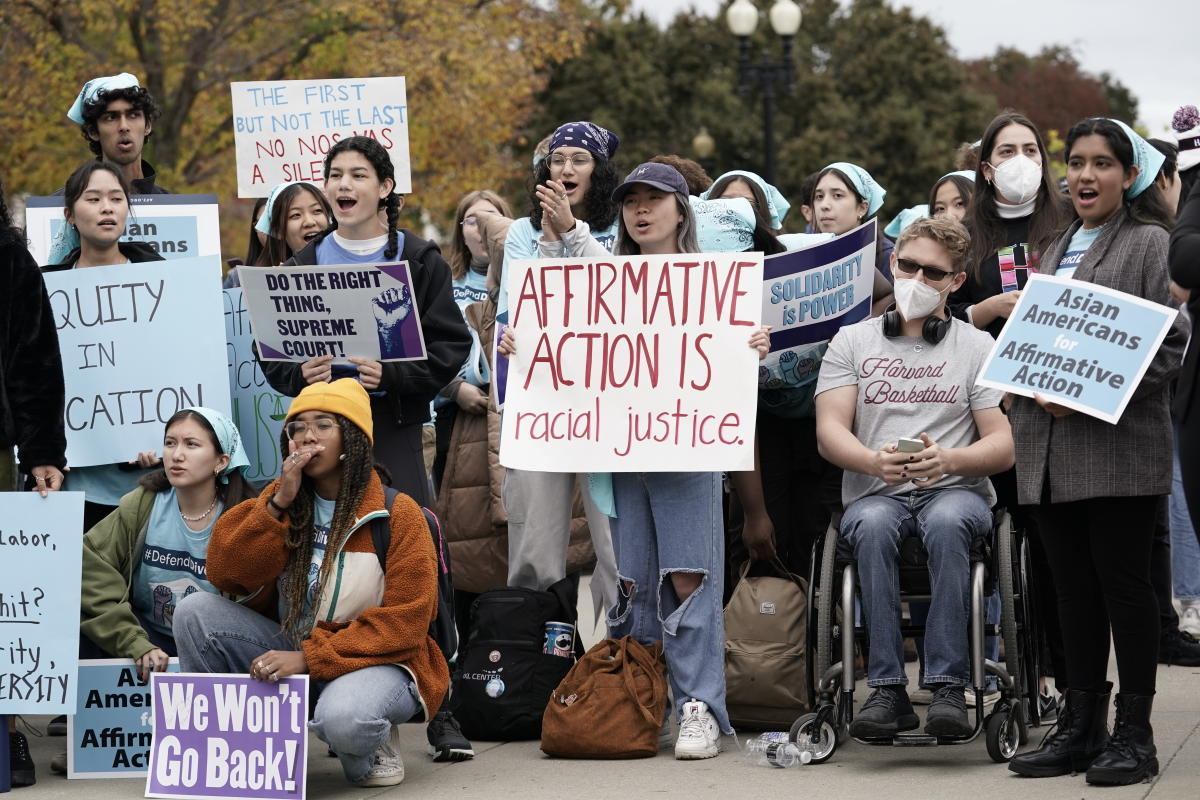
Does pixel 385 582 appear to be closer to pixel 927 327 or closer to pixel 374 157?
pixel 374 157

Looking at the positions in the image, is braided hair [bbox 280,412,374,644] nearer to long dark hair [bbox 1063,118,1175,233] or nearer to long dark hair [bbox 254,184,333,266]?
long dark hair [bbox 254,184,333,266]

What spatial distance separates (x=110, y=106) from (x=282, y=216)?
0.83 m

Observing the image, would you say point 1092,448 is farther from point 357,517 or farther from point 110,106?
point 110,106

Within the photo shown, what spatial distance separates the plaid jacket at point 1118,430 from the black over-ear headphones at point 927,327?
1.76 feet

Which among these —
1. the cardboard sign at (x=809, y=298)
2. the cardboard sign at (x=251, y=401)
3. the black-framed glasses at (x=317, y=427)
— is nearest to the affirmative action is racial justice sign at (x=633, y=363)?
the cardboard sign at (x=809, y=298)

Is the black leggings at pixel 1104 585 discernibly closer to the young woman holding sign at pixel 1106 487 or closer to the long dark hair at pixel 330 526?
the young woman holding sign at pixel 1106 487

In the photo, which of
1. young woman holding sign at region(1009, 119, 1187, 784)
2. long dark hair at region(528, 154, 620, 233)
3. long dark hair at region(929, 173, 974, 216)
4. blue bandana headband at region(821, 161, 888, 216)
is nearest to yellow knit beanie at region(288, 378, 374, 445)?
long dark hair at region(528, 154, 620, 233)

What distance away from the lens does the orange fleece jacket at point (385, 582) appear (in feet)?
17.7

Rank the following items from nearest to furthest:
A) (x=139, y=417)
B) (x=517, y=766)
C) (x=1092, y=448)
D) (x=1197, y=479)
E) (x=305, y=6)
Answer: (x=1197, y=479)
(x=1092, y=448)
(x=517, y=766)
(x=139, y=417)
(x=305, y=6)

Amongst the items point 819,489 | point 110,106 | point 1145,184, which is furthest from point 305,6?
point 1145,184

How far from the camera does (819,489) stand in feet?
22.4

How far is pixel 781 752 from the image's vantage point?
5.75m

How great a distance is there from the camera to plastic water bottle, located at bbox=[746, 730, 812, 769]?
5742mm

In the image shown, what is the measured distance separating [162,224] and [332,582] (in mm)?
2427
